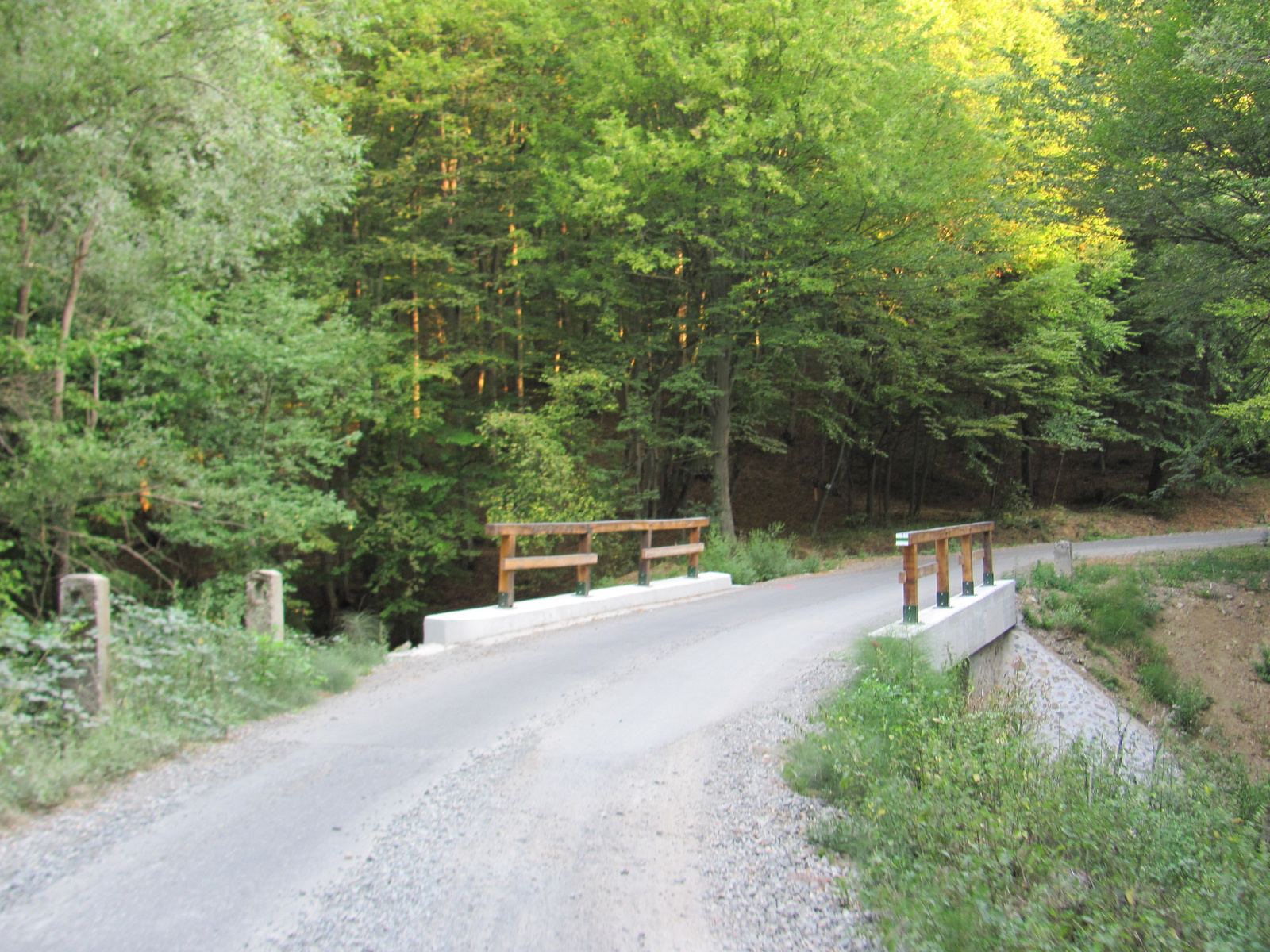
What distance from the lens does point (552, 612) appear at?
35.7 ft

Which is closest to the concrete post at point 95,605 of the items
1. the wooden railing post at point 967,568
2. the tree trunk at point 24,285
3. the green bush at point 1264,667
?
the tree trunk at point 24,285

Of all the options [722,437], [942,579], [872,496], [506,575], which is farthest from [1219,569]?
[506,575]

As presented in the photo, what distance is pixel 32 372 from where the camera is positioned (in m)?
12.6

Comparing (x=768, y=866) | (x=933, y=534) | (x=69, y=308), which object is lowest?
(x=768, y=866)

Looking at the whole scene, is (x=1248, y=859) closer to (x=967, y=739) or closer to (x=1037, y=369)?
(x=967, y=739)

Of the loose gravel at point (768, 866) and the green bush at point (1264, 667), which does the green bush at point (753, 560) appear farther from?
the loose gravel at point (768, 866)

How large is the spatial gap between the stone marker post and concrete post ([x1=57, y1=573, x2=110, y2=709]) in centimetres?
1427

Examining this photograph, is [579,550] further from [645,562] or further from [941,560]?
[941,560]

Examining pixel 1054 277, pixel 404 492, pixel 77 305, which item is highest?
pixel 1054 277

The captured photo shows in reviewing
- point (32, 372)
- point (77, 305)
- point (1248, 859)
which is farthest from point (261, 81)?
point (1248, 859)

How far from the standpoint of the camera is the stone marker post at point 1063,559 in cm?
1564

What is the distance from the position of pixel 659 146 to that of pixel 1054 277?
10.5 m

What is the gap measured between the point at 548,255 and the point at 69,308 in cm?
1042

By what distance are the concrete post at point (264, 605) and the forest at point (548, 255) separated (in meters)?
4.75
